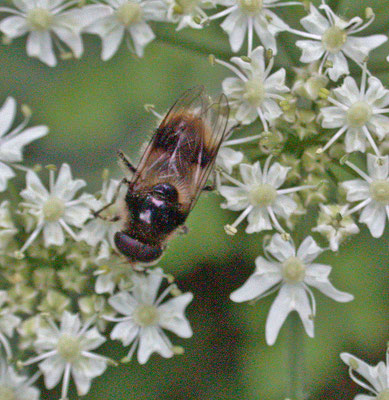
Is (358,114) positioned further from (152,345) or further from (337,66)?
(152,345)

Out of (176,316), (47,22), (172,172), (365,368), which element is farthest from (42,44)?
(365,368)

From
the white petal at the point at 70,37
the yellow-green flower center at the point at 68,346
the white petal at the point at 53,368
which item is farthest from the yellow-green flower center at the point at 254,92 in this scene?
the white petal at the point at 53,368

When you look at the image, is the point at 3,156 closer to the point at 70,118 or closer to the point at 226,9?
the point at 70,118

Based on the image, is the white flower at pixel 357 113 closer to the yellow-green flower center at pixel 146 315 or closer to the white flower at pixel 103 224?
the white flower at pixel 103 224

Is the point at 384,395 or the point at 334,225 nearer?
the point at 334,225

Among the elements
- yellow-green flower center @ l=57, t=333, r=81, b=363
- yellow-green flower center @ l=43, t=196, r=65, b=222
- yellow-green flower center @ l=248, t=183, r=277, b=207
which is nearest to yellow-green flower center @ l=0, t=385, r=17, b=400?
yellow-green flower center @ l=57, t=333, r=81, b=363
